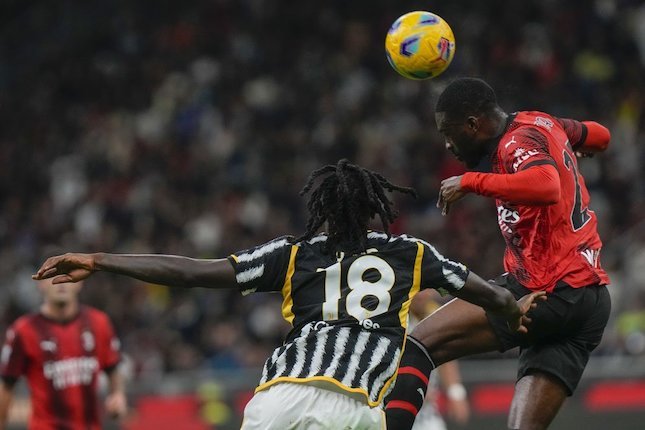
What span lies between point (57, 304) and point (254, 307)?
20.1 ft

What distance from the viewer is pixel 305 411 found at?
518 cm

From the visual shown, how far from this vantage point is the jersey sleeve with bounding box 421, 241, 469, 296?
5551 mm

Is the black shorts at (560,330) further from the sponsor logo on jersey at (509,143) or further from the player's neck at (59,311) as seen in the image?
the player's neck at (59,311)

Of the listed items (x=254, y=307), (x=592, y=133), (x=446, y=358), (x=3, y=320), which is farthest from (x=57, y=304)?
(x=3, y=320)

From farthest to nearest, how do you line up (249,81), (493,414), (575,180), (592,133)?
(249,81), (493,414), (592,133), (575,180)

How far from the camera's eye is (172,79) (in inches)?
741

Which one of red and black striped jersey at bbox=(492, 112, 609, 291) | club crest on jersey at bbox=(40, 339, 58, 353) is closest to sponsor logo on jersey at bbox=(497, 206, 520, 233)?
red and black striped jersey at bbox=(492, 112, 609, 291)

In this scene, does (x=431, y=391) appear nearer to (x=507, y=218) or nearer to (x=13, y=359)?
(x=507, y=218)

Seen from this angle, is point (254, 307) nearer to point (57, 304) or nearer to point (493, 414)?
point (493, 414)

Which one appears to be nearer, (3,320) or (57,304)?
(57,304)

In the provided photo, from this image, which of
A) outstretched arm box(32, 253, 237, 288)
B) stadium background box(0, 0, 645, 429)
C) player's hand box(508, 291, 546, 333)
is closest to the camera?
outstretched arm box(32, 253, 237, 288)

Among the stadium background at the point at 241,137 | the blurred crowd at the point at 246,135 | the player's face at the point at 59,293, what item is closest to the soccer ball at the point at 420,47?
the player's face at the point at 59,293

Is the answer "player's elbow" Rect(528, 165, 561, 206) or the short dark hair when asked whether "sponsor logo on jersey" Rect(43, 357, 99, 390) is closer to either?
the short dark hair

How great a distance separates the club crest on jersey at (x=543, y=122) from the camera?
21.4ft
